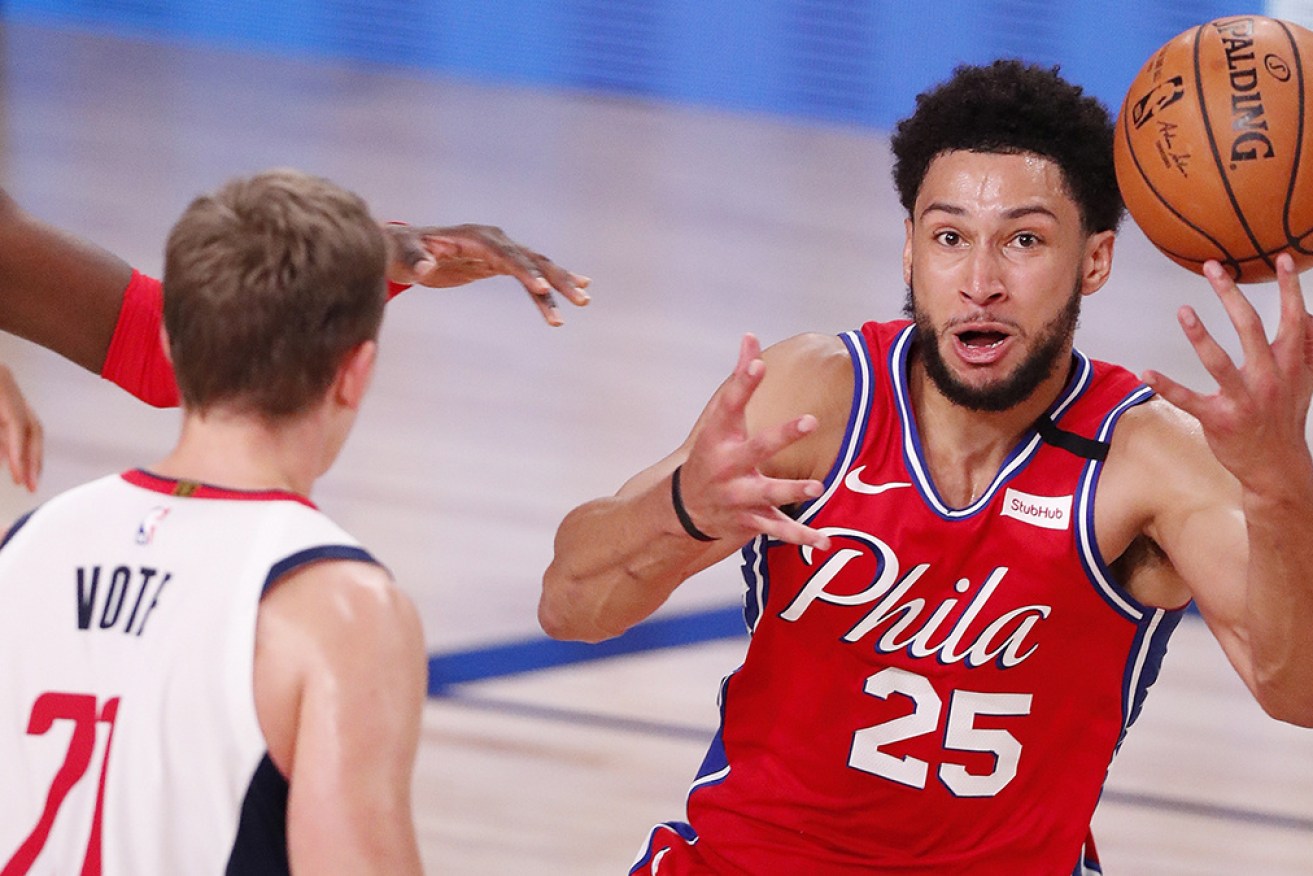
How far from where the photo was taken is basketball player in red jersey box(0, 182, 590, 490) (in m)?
3.61

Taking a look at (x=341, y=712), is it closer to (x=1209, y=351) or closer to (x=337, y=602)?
(x=337, y=602)

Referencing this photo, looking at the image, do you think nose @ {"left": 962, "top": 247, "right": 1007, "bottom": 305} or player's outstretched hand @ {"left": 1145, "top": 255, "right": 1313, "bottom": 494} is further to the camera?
nose @ {"left": 962, "top": 247, "right": 1007, "bottom": 305}

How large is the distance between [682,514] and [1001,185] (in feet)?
2.81

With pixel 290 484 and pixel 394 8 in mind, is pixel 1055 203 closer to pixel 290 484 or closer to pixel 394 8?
pixel 290 484

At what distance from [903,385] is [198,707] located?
163cm

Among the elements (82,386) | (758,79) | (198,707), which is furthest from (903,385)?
(758,79)

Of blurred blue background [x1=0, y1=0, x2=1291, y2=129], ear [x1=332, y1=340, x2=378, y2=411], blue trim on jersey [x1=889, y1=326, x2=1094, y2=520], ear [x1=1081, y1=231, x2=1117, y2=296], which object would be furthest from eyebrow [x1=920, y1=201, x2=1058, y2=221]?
blurred blue background [x1=0, y1=0, x2=1291, y2=129]

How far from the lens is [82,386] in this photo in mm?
7797

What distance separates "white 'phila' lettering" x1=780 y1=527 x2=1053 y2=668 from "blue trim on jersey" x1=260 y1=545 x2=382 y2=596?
1213 millimetres

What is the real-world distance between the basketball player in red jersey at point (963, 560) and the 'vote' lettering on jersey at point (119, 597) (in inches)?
43.6

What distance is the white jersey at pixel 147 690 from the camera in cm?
217

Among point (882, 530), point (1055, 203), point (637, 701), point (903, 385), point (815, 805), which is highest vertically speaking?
point (1055, 203)

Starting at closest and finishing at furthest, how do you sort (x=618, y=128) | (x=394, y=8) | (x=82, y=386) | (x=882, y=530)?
1. (x=882, y=530)
2. (x=82, y=386)
3. (x=618, y=128)
4. (x=394, y=8)

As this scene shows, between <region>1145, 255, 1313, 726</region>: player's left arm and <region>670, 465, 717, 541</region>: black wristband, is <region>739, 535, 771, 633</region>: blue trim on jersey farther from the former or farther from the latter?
<region>1145, 255, 1313, 726</region>: player's left arm
